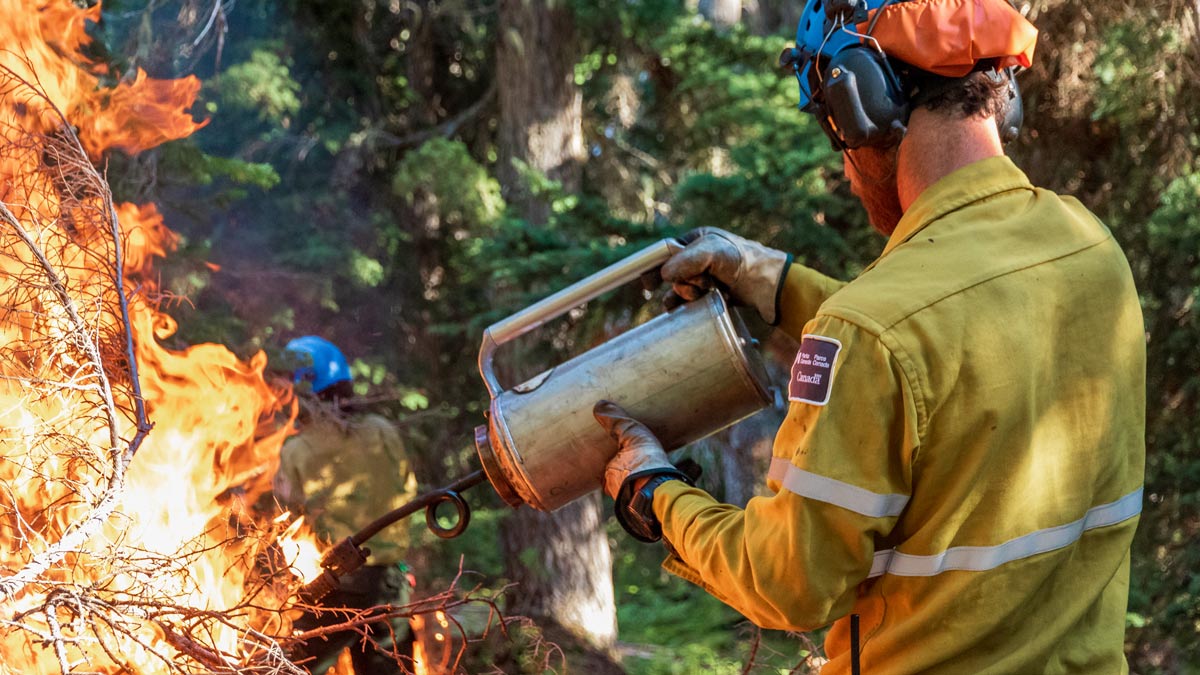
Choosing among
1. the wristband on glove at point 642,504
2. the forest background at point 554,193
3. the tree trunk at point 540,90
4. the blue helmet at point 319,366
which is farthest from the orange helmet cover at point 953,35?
the tree trunk at point 540,90

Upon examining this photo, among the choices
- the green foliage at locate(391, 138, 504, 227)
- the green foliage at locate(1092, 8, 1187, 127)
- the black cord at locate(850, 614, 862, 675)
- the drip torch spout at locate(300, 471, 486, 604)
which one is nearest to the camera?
the black cord at locate(850, 614, 862, 675)

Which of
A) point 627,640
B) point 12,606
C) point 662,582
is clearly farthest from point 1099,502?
point 662,582

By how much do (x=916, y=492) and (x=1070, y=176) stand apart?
17.2 ft

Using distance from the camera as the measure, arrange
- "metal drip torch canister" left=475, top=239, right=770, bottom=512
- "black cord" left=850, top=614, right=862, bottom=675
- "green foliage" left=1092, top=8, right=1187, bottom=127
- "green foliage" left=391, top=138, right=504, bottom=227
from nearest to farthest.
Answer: "black cord" left=850, top=614, right=862, bottom=675
"metal drip torch canister" left=475, top=239, right=770, bottom=512
"green foliage" left=1092, top=8, right=1187, bottom=127
"green foliage" left=391, top=138, right=504, bottom=227

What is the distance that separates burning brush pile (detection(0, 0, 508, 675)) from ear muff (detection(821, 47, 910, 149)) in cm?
135

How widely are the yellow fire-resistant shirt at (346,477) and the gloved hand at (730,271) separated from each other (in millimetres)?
3305

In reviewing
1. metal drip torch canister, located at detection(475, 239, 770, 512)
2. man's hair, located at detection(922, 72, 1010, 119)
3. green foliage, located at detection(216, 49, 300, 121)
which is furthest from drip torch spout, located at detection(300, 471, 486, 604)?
green foliage, located at detection(216, 49, 300, 121)

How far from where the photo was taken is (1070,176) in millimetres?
6395

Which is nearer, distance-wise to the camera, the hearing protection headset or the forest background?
the hearing protection headset

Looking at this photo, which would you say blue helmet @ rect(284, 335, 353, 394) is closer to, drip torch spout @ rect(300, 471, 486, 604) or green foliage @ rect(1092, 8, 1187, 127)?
drip torch spout @ rect(300, 471, 486, 604)

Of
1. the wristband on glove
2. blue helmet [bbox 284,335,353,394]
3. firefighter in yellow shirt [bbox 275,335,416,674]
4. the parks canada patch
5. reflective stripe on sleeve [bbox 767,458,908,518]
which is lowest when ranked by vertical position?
firefighter in yellow shirt [bbox 275,335,416,674]

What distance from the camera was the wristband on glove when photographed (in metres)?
2.21

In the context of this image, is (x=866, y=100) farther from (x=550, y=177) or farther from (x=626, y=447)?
(x=550, y=177)

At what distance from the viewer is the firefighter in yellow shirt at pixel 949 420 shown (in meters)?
1.76
